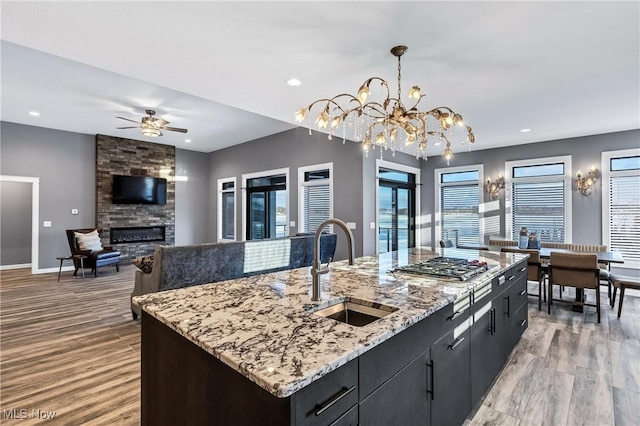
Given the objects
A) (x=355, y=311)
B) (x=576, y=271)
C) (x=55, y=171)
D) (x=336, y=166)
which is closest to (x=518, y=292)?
(x=576, y=271)

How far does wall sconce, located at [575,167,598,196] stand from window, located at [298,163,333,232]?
4.45m

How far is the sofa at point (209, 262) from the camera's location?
10.9ft

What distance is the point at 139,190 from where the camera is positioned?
A: 7.86 metres

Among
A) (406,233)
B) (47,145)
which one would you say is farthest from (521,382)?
(47,145)

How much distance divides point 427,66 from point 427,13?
0.79 meters

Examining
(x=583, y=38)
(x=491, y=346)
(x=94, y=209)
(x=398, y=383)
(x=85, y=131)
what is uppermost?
(x=85, y=131)

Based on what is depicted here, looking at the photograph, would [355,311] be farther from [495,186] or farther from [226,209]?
[226,209]

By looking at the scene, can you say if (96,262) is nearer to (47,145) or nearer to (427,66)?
(47,145)

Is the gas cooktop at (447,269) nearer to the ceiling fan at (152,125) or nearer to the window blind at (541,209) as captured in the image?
the window blind at (541,209)

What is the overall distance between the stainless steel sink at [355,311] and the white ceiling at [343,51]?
189cm

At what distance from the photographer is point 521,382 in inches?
97.7

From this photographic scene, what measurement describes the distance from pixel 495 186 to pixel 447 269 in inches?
202

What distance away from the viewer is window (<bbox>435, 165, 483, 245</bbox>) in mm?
6859

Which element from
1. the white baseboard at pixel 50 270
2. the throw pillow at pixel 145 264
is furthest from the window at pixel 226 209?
the throw pillow at pixel 145 264
